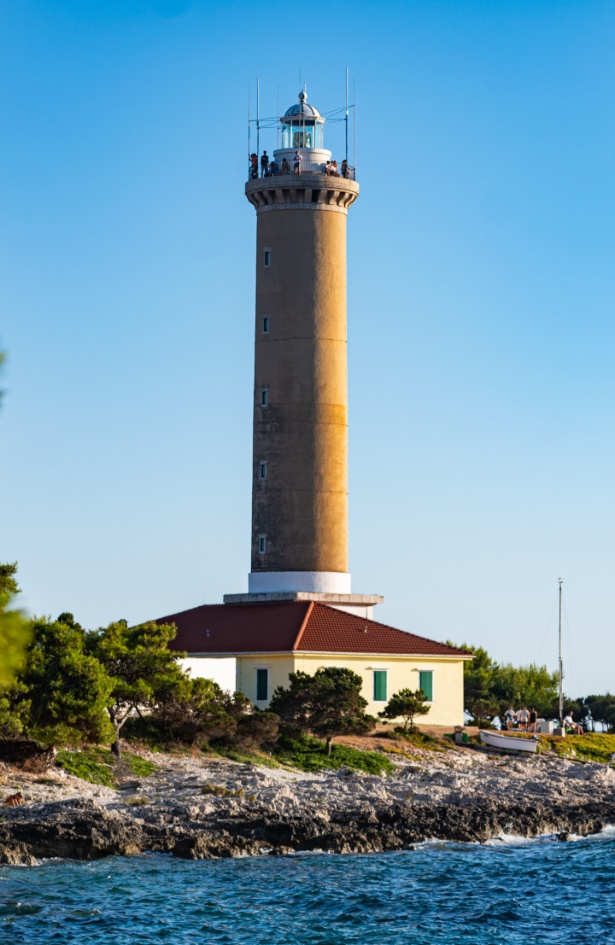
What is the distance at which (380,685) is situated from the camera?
4750 cm

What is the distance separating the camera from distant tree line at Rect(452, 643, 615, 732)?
58531mm

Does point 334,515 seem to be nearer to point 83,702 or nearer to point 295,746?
point 295,746

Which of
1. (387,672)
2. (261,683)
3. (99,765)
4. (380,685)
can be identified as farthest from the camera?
(387,672)

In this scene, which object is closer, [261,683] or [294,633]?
[261,683]

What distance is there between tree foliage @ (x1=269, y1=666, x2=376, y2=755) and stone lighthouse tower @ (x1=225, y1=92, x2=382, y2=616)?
7.76 m

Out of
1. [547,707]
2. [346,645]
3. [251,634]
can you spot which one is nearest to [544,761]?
[346,645]

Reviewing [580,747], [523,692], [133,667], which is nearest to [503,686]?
[523,692]

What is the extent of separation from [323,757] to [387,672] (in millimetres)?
6777

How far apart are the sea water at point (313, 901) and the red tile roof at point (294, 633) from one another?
49.8ft

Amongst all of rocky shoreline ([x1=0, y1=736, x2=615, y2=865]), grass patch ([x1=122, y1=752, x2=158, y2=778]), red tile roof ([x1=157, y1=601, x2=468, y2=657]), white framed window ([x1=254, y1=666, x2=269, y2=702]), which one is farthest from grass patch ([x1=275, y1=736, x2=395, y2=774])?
grass patch ([x1=122, y1=752, x2=158, y2=778])

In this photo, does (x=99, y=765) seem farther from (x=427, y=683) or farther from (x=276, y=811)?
(x=427, y=683)

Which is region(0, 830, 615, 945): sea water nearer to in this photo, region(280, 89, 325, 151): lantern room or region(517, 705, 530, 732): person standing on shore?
region(517, 705, 530, 732): person standing on shore

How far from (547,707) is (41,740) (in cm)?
2995

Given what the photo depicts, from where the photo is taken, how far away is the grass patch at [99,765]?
3468 centimetres
